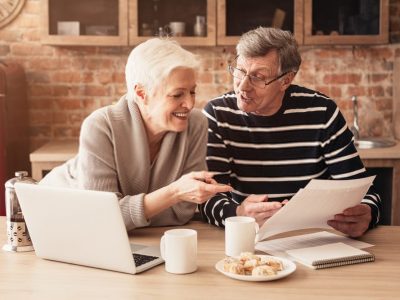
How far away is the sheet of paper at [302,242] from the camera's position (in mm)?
1812

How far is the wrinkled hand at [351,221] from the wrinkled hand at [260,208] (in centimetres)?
19

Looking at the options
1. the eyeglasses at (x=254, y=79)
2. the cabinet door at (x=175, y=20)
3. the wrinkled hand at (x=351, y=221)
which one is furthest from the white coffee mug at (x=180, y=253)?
the cabinet door at (x=175, y=20)

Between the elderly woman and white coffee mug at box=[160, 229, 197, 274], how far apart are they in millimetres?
282

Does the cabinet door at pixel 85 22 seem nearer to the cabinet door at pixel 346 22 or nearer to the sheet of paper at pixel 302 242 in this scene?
the cabinet door at pixel 346 22

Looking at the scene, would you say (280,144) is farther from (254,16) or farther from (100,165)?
(254,16)

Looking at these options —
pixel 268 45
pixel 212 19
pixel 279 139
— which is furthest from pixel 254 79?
pixel 212 19

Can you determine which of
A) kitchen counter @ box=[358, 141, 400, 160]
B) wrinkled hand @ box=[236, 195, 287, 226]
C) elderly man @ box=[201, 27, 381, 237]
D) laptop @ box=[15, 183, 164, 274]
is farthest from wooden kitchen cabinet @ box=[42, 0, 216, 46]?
laptop @ box=[15, 183, 164, 274]

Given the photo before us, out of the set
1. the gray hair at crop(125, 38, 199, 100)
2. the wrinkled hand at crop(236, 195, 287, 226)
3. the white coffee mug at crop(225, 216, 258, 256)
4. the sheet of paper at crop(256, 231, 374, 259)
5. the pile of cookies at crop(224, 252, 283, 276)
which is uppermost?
the gray hair at crop(125, 38, 199, 100)

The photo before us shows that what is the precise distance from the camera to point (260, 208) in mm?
1869

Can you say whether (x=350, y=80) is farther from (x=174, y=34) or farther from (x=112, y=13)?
(x=112, y=13)

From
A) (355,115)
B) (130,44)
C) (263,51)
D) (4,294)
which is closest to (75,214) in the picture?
(4,294)

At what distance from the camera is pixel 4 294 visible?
1.50m

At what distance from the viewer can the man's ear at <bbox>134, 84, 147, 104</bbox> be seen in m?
2.07

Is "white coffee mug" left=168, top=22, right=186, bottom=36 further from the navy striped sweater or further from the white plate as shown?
the white plate
